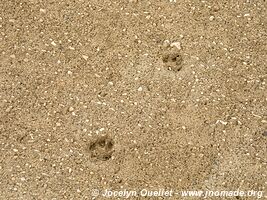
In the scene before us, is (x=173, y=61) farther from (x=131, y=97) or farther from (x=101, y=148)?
(x=101, y=148)

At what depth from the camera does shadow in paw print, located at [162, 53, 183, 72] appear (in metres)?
4.99

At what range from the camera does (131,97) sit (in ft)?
15.9

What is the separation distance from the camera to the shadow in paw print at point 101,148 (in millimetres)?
4559

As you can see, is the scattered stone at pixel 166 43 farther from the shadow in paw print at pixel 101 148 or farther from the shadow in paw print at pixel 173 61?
the shadow in paw print at pixel 101 148

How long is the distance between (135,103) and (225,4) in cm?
161

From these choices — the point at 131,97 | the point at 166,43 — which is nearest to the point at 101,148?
the point at 131,97

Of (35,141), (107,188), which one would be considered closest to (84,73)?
(35,141)

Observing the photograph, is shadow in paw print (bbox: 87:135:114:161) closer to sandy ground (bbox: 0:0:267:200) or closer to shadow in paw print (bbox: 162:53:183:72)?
sandy ground (bbox: 0:0:267:200)

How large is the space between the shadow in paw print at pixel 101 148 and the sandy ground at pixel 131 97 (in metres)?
0.01

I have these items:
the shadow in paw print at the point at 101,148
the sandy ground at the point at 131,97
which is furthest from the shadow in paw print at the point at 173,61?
the shadow in paw print at the point at 101,148

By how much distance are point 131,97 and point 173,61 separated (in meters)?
0.62

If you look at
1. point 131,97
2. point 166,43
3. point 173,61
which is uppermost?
point 166,43

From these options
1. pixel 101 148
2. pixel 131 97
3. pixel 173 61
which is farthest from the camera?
pixel 173 61

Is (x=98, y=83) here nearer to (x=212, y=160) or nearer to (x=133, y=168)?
(x=133, y=168)
